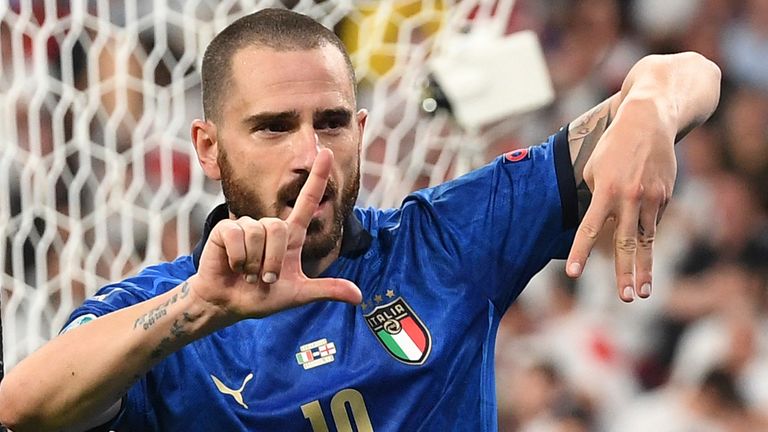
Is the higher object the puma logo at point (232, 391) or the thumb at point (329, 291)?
the thumb at point (329, 291)

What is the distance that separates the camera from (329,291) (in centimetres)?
108

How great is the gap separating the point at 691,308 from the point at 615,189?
1.75 m

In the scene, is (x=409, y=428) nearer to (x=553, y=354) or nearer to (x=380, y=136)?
(x=380, y=136)

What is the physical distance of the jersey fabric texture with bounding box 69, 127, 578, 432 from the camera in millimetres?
1357

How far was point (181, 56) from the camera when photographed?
8.12ft

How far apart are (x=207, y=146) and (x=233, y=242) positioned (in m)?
0.53

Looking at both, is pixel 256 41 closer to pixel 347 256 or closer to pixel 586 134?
pixel 347 256

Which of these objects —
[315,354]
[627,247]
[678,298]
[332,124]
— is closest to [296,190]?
[332,124]

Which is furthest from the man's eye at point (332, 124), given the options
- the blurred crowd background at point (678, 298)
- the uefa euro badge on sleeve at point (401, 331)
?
the blurred crowd background at point (678, 298)

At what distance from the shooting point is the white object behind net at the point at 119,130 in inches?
92.4

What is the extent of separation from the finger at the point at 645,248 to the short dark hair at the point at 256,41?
481 millimetres

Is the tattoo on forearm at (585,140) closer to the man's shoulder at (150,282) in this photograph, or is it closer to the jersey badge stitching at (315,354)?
the jersey badge stitching at (315,354)

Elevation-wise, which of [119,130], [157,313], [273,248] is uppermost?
[273,248]

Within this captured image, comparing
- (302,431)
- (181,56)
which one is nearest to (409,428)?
(302,431)
